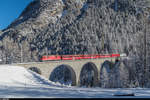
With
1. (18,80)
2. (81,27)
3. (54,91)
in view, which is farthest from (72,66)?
(81,27)

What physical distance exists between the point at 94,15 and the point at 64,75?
84.0 metres

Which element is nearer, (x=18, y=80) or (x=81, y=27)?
(x=18, y=80)

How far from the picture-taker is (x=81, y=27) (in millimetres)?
117562

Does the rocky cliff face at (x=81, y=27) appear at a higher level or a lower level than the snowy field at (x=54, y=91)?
higher

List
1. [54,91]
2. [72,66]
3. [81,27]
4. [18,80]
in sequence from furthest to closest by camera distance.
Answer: [81,27] < [72,66] < [18,80] < [54,91]

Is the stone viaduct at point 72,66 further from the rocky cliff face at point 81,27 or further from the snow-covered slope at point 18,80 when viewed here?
the rocky cliff face at point 81,27

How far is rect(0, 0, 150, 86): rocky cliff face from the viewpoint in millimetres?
97125

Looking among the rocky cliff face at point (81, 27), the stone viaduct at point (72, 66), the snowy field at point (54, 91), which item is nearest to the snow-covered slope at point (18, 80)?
the snowy field at point (54, 91)

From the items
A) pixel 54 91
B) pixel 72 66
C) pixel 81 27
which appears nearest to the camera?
pixel 54 91

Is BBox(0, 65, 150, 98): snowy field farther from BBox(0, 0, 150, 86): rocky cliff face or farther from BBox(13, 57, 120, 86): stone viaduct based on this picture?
BBox(0, 0, 150, 86): rocky cliff face

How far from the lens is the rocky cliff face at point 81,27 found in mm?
97125

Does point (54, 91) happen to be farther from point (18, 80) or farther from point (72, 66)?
point (72, 66)

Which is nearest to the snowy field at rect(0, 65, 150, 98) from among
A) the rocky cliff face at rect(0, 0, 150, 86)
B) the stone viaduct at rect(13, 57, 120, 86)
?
the stone viaduct at rect(13, 57, 120, 86)

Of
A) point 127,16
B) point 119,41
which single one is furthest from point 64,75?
point 127,16
